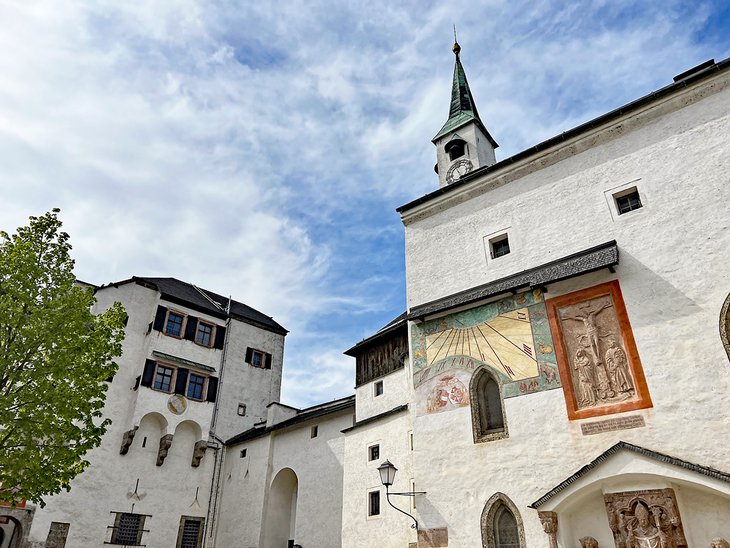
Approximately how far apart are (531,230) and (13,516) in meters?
20.4

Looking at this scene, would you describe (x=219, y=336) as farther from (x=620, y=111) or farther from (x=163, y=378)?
(x=620, y=111)

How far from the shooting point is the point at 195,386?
83.0ft

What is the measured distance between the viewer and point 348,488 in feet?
56.0

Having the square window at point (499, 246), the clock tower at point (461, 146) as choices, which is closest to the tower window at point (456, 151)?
the clock tower at point (461, 146)

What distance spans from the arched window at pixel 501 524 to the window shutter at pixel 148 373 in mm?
17078

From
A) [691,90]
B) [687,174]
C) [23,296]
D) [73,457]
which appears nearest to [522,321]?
[687,174]

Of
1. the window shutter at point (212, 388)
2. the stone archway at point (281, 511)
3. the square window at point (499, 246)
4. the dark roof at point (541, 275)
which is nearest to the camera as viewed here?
the dark roof at point (541, 275)

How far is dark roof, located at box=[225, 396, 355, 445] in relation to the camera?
20.4m

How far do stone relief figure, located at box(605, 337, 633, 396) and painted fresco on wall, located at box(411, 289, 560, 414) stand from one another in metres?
1.07

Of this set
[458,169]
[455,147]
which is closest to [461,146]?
[455,147]

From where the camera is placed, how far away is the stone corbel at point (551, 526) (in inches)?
399

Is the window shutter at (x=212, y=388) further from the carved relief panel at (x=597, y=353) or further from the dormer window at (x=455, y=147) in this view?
the carved relief panel at (x=597, y=353)

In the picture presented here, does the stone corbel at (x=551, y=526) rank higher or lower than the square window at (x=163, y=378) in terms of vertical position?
lower

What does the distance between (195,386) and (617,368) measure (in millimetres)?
19803
